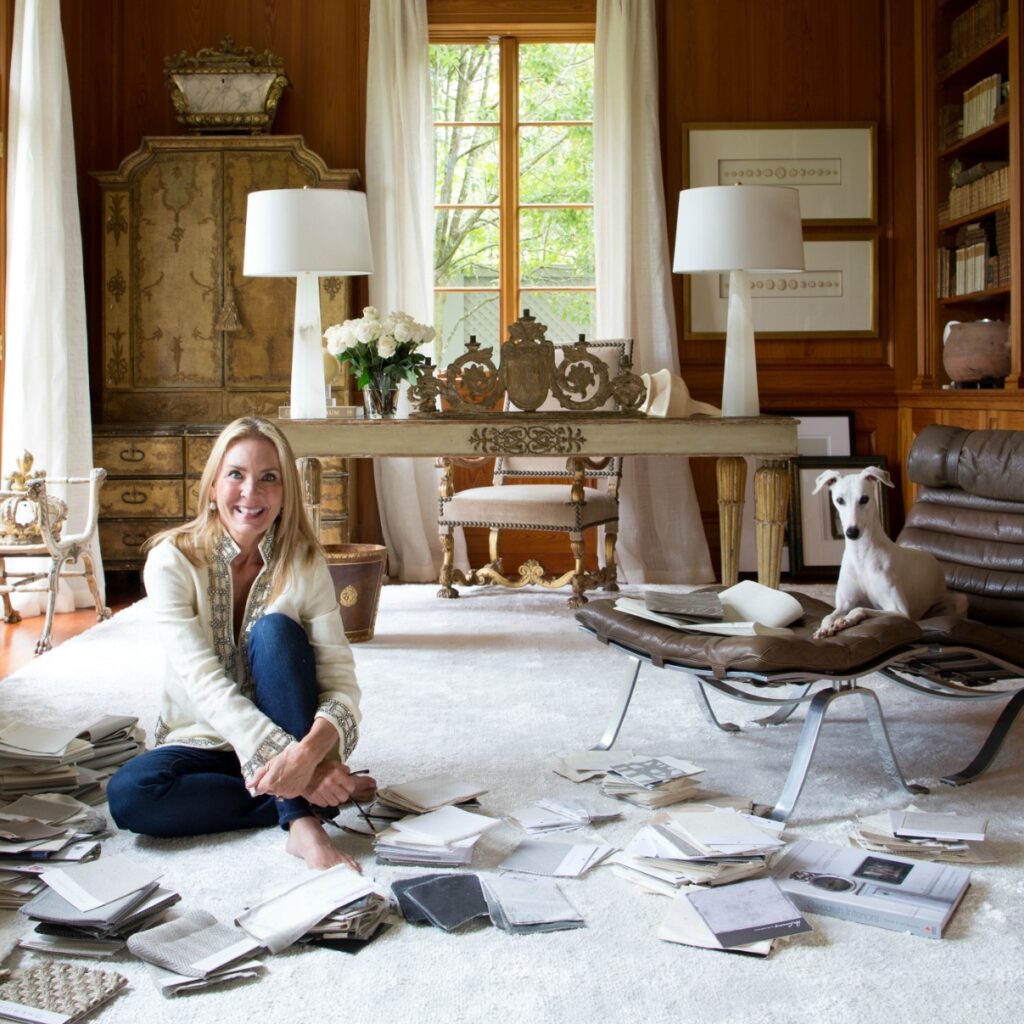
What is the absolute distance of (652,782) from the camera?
2.89 metres

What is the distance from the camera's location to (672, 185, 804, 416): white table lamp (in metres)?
4.52

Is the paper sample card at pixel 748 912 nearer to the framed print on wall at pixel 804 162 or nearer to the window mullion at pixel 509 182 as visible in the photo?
the window mullion at pixel 509 182

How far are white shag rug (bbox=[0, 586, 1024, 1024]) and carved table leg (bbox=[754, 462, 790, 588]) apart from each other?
604 mm

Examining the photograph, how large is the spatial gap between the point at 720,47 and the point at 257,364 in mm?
2642

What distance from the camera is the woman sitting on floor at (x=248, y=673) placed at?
2.50 m

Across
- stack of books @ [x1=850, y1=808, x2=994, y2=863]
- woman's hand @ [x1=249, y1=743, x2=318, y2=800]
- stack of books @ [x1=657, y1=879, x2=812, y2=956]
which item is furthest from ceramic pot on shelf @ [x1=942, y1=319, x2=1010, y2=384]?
woman's hand @ [x1=249, y1=743, x2=318, y2=800]

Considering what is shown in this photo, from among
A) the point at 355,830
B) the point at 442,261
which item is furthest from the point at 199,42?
the point at 355,830

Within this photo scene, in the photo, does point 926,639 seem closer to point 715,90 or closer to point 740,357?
point 740,357

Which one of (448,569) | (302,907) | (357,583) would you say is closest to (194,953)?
(302,907)

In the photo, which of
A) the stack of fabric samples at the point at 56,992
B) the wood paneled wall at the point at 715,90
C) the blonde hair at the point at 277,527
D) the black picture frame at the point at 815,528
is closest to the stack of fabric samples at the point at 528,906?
the stack of fabric samples at the point at 56,992

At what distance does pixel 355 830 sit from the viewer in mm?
2689

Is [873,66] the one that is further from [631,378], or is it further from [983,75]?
[631,378]

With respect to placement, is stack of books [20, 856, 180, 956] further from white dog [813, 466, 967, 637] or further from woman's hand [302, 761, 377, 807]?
white dog [813, 466, 967, 637]

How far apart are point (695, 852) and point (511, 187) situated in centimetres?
462
